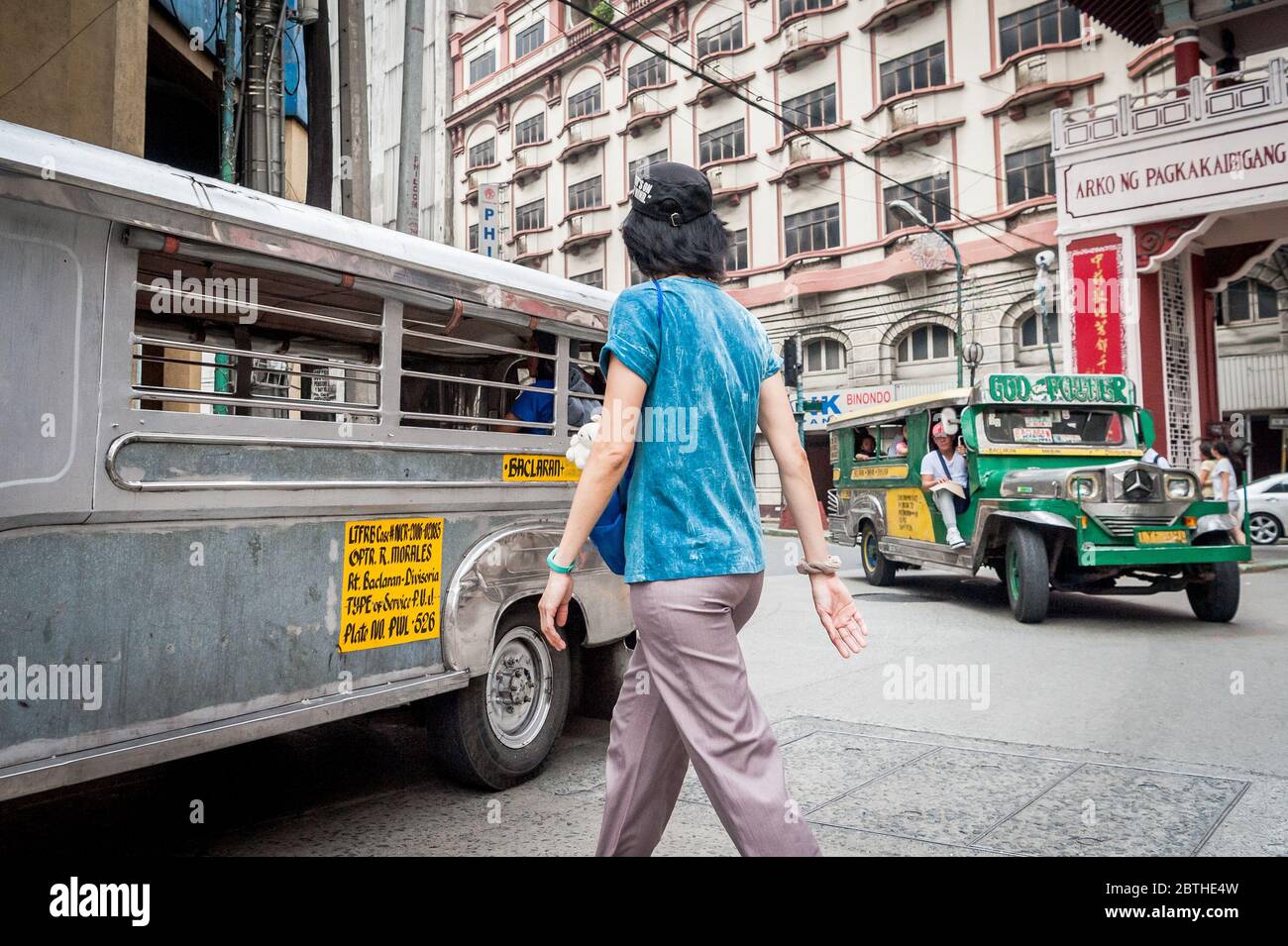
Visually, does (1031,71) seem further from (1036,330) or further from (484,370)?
(484,370)

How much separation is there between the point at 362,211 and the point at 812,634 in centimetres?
588

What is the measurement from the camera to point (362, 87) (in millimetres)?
9578

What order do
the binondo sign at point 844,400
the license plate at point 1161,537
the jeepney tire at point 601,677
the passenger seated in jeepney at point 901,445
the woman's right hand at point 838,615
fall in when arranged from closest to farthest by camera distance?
the woman's right hand at point 838,615
the jeepney tire at point 601,677
the license plate at point 1161,537
the passenger seated in jeepney at point 901,445
the binondo sign at point 844,400

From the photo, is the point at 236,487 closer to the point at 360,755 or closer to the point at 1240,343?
the point at 360,755

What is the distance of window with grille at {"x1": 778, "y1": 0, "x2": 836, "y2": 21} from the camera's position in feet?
87.5

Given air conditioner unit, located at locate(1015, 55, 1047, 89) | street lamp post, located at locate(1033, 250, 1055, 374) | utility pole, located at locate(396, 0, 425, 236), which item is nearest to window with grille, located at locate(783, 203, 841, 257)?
air conditioner unit, located at locate(1015, 55, 1047, 89)

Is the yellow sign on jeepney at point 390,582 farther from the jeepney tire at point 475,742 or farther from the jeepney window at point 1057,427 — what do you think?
the jeepney window at point 1057,427

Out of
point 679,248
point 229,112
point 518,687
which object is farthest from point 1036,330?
point 679,248

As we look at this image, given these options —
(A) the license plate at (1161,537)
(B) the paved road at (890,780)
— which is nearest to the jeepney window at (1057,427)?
(A) the license plate at (1161,537)

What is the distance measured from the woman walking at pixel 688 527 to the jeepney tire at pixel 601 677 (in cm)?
255

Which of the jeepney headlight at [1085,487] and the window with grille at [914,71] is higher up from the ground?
the window with grille at [914,71]

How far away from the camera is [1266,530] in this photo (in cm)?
1722

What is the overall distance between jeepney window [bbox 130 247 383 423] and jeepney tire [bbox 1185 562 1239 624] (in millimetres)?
7322

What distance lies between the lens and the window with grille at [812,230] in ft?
88.0
